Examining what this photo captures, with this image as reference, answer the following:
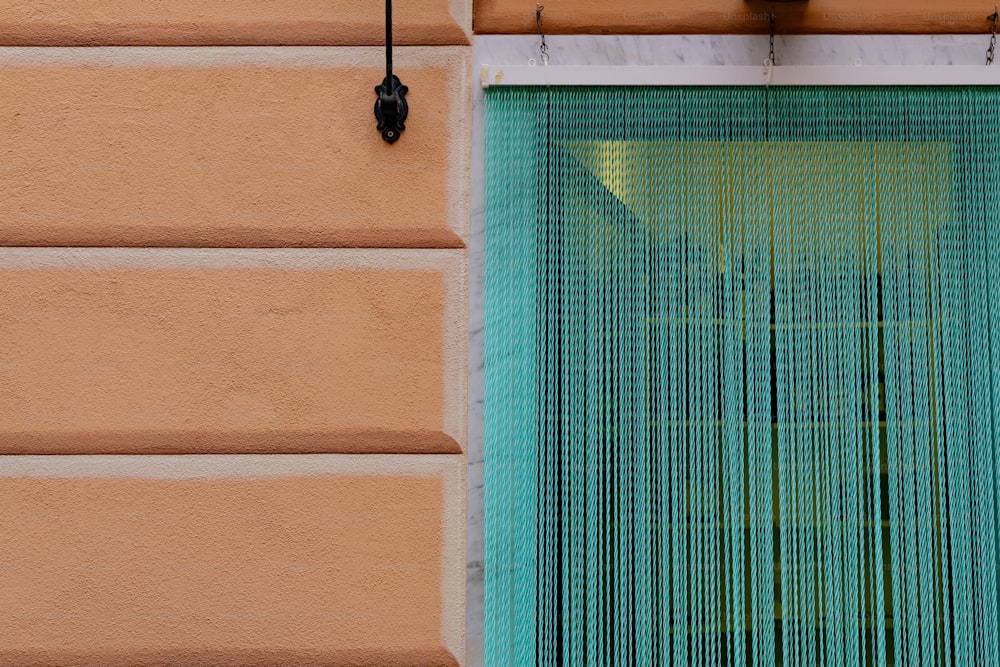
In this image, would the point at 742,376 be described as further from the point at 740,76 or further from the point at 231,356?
the point at 231,356

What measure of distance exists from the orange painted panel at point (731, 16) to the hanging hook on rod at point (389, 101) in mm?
304

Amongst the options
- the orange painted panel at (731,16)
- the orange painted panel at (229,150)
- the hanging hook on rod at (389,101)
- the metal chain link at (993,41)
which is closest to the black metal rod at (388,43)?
the hanging hook on rod at (389,101)

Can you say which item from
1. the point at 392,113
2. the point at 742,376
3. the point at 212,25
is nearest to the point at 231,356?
the point at 392,113

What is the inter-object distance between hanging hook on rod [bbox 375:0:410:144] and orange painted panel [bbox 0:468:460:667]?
1128mm

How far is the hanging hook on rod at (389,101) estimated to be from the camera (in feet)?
8.86

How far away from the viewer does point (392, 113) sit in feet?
8.90

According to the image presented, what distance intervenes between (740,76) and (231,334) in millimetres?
1787

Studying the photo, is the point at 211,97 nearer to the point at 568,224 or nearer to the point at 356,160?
the point at 356,160

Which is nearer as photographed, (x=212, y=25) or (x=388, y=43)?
(x=388, y=43)

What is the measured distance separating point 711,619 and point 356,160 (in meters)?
1.79

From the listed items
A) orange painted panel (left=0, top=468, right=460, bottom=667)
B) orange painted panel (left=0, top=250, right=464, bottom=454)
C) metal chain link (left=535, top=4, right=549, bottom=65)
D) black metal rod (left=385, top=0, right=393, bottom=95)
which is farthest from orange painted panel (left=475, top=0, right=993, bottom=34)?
orange painted panel (left=0, top=468, right=460, bottom=667)

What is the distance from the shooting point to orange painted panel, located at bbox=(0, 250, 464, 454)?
2.72 m

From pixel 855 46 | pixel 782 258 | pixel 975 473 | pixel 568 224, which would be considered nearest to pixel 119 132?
pixel 568 224

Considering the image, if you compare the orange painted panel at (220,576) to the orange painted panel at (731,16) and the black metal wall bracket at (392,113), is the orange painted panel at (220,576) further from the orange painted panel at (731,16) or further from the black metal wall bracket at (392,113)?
the orange painted panel at (731,16)
